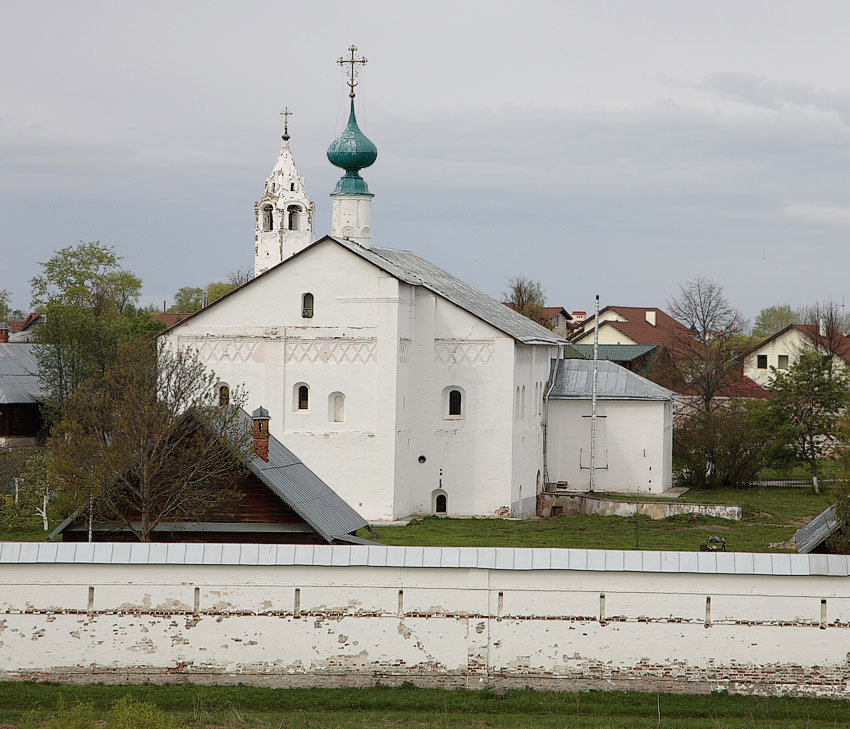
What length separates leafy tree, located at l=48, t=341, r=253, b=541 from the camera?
1839 centimetres

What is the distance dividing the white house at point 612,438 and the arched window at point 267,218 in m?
13.8

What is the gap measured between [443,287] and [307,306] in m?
4.90

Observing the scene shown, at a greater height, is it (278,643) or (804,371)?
(804,371)

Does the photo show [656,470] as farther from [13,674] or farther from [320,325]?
[13,674]

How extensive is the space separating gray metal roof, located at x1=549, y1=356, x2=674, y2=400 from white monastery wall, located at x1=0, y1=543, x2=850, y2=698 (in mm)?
23361

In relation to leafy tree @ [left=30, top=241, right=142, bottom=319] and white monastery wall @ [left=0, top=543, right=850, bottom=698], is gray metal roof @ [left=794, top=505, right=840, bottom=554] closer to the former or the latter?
white monastery wall @ [left=0, top=543, right=850, bottom=698]

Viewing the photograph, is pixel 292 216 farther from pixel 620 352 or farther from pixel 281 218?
pixel 620 352

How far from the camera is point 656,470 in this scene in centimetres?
3844

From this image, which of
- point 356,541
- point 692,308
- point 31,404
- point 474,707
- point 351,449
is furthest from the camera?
point 692,308

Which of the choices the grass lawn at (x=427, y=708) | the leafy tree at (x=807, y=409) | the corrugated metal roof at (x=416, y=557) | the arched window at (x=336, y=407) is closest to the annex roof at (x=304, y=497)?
the corrugated metal roof at (x=416, y=557)

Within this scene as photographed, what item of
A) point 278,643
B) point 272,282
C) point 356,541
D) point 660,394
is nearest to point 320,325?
point 272,282

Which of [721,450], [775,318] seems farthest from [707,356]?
[775,318]

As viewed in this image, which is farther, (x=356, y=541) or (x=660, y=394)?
(x=660, y=394)

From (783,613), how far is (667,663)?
1.55 m
